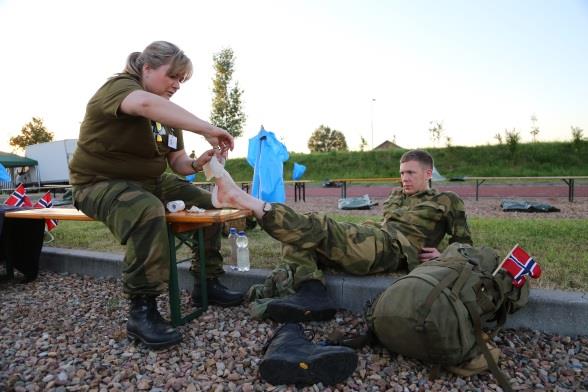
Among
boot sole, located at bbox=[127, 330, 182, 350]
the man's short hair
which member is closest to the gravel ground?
boot sole, located at bbox=[127, 330, 182, 350]

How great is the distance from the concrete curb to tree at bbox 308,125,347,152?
62955 mm

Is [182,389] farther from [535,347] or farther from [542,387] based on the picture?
[535,347]

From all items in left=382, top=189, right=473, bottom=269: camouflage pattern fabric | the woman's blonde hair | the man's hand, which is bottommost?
the man's hand

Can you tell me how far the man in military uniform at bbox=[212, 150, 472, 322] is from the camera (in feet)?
8.23

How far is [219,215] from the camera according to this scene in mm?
2377

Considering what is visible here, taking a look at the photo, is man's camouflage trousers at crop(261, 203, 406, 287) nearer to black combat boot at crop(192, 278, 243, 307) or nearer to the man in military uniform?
the man in military uniform

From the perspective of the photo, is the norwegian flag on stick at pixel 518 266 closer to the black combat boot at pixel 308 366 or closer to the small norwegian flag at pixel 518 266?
the small norwegian flag at pixel 518 266

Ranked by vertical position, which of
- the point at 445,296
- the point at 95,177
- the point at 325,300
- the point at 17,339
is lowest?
the point at 17,339

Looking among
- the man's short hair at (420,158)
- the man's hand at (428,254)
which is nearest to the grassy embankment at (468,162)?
the man's short hair at (420,158)

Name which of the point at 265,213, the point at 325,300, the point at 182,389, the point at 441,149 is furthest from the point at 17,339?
the point at 441,149

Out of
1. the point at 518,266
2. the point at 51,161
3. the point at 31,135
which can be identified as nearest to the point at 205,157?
the point at 518,266

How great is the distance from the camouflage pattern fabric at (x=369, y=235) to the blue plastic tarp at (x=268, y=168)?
2.52 metres

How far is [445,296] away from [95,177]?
198 cm

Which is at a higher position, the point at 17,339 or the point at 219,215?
the point at 219,215
